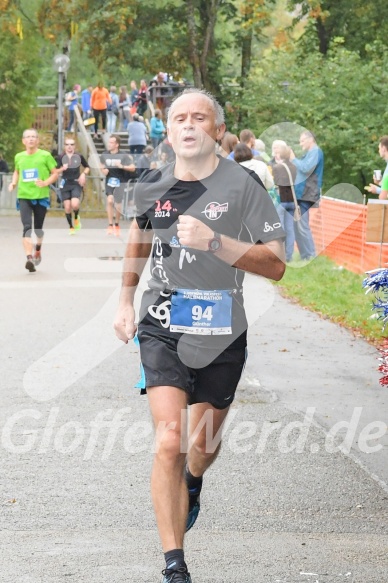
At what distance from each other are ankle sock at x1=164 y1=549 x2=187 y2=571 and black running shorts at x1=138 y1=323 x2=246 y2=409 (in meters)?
0.66

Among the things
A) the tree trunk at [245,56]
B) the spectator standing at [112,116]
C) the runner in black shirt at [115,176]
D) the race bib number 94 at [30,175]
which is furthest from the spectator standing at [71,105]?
the race bib number 94 at [30,175]

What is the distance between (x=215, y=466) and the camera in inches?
287

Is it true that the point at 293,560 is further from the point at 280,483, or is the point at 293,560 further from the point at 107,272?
the point at 107,272

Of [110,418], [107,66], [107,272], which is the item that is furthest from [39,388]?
[107,66]

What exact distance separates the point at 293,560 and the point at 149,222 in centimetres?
150

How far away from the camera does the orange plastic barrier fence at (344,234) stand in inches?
681

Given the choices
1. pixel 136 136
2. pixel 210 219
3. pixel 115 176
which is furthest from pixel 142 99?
pixel 210 219

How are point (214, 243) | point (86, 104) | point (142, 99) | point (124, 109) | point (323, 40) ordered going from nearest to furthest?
1. point (214, 243)
2. point (323, 40)
3. point (142, 99)
4. point (124, 109)
5. point (86, 104)

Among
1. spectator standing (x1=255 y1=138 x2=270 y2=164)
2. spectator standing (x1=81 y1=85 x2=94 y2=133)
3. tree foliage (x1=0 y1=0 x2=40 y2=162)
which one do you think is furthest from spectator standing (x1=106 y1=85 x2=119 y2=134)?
spectator standing (x1=255 y1=138 x2=270 y2=164)

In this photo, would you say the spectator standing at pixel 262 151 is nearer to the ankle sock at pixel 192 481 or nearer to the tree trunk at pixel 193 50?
the ankle sock at pixel 192 481

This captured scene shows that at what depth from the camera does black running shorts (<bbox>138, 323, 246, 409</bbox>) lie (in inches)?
202

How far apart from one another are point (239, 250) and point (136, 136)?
100 ft

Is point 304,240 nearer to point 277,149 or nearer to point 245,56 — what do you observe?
point 277,149

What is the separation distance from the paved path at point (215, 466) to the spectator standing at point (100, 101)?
28.8m
